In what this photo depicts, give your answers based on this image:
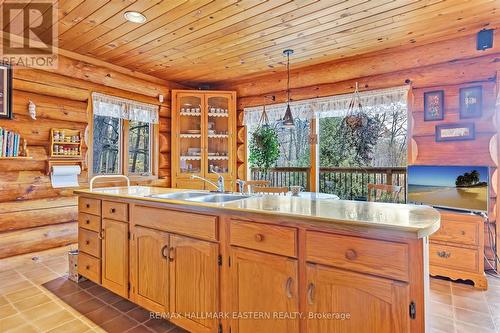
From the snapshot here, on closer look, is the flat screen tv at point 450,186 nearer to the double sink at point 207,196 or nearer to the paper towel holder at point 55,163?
the double sink at point 207,196

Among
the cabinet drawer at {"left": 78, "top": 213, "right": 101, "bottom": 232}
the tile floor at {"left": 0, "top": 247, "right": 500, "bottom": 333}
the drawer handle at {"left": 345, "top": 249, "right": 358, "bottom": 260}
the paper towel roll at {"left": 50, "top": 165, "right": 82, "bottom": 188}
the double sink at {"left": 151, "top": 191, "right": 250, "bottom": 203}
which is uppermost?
the paper towel roll at {"left": 50, "top": 165, "right": 82, "bottom": 188}

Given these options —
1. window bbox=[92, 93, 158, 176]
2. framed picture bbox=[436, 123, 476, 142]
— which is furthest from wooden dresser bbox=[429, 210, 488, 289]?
window bbox=[92, 93, 158, 176]

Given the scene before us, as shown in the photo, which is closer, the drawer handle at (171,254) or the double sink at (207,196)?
the drawer handle at (171,254)

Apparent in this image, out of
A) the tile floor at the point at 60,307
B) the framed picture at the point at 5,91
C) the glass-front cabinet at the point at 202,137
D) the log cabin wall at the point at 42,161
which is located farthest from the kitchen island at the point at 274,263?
the glass-front cabinet at the point at 202,137

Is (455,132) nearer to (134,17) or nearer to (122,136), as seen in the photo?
(134,17)

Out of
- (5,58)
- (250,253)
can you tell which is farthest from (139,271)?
(5,58)

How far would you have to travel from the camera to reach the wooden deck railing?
4.45 metres

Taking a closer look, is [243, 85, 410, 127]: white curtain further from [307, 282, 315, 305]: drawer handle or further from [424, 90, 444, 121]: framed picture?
[307, 282, 315, 305]: drawer handle

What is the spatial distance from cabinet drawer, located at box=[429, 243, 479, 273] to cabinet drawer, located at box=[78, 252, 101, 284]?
10.4 feet

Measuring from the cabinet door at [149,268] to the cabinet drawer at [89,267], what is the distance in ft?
1.71

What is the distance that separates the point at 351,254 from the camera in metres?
1.27

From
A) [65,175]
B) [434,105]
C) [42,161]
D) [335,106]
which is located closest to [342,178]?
[335,106]

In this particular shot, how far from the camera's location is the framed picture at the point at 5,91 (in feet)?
10.1

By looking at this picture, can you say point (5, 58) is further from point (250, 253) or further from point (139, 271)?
point (250, 253)
